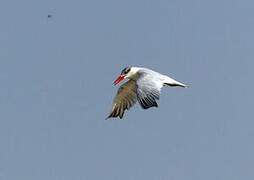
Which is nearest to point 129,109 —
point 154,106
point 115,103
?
point 115,103

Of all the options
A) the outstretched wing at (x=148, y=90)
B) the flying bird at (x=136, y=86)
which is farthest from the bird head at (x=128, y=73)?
the outstretched wing at (x=148, y=90)

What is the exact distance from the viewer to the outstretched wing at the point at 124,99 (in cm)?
8969

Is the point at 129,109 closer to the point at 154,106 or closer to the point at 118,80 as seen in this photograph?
the point at 118,80

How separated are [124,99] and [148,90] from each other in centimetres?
579

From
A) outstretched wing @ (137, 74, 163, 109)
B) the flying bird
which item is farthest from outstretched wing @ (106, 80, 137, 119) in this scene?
outstretched wing @ (137, 74, 163, 109)

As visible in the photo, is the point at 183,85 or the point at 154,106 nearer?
the point at 154,106

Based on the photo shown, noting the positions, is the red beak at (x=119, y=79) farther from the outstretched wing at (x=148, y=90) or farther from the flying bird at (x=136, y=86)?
the outstretched wing at (x=148, y=90)

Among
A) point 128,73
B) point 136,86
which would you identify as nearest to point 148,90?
point 136,86

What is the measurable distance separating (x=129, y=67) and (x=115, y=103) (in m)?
2.22

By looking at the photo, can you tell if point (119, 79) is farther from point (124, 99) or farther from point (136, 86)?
point (136, 86)

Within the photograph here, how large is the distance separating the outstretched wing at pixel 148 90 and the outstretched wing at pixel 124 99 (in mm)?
2652

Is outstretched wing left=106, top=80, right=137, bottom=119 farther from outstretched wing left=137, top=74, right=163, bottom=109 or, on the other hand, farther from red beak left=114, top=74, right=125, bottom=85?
outstretched wing left=137, top=74, right=163, bottom=109

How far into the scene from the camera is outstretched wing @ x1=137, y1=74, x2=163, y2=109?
8275 centimetres

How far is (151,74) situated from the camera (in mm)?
87438
